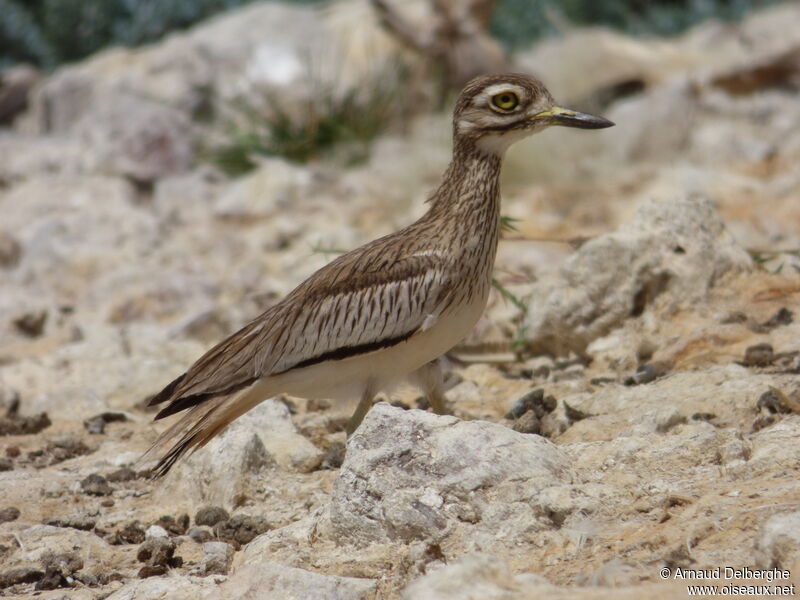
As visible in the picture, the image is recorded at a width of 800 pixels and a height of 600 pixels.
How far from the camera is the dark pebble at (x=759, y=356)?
5.08m

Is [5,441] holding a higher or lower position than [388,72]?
lower

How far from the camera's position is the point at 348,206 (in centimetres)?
945

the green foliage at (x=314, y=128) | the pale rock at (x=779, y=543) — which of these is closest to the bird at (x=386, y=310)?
the pale rock at (x=779, y=543)

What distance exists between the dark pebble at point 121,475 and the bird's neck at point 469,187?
1.61 m

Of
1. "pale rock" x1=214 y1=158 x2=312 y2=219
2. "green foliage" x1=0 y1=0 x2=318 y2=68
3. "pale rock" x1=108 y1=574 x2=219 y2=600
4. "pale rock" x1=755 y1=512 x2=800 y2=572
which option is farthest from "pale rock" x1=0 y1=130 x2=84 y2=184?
"pale rock" x1=755 y1=512 x2=800 y2=572

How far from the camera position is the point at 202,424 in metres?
4.49

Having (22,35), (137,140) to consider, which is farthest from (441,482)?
(22,35)

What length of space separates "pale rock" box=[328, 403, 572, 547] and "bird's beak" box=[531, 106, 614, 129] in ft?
4.82

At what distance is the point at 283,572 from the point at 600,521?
94cm

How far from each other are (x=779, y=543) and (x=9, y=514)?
2813 mm

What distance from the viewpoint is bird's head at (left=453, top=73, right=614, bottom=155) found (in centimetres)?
483

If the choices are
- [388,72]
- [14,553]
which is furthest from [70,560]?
[388,72]

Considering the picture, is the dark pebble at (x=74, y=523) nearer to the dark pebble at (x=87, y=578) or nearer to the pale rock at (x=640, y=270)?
the dark pebble at (x=87, y=578)

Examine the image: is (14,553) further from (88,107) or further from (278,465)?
(88,107)
